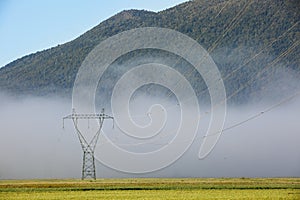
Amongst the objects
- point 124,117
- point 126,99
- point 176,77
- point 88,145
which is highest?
point 176,77

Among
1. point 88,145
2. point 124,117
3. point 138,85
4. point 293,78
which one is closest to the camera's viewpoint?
point 88,145

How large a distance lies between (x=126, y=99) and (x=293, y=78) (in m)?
68.4

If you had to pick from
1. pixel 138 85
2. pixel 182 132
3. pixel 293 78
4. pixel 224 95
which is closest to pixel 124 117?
pixel 182 132

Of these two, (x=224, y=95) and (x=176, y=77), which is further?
(x=224, y=95)

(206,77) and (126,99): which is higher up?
(206,77)

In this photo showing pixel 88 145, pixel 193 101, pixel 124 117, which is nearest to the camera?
pixel 88 145

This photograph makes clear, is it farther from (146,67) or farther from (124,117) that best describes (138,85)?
(124,117)

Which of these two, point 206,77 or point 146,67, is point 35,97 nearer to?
point 146,67

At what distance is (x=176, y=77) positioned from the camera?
177 meters

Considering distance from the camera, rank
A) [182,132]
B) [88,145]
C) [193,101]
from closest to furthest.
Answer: [88,145], [182,132], [193,101]

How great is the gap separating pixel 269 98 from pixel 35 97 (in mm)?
67926

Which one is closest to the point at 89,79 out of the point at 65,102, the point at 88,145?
the point at 65,102

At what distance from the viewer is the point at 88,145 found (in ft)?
323

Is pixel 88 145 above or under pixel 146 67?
under
